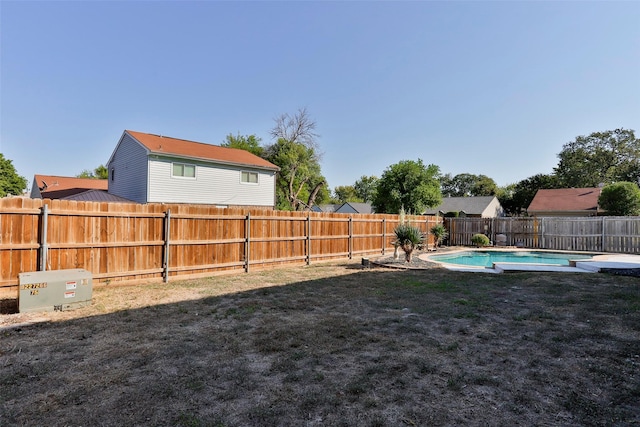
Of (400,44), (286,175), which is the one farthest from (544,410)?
(286,175)

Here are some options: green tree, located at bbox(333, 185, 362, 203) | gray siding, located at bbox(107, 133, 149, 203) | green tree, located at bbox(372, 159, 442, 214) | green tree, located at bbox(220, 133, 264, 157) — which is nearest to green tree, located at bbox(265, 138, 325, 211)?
green tree, located at bbox(220, 133, 264, 157)

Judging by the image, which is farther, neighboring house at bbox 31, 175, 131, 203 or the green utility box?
neighboring house at bbox 31, 175, 131, 203

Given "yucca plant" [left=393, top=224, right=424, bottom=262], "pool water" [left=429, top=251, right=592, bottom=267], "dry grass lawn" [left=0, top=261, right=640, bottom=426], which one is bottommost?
"pool water" [left=429, top=251, right=592, bottom=267]

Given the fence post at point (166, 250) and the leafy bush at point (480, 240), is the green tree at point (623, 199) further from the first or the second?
the fence post at point (166, 250)

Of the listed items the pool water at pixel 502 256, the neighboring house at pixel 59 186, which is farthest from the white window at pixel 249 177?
the pool water at pixel 502 256

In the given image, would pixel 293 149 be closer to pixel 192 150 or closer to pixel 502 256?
pixel 192 150

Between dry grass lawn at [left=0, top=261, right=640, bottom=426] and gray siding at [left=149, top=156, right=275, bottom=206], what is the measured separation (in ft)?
37.1

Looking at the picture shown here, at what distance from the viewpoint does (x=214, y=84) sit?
21.1m

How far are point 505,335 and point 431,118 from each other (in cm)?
1628

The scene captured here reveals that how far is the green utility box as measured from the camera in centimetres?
539

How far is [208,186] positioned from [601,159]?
150 ft

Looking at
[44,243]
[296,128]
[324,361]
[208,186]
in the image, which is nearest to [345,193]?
[296,128]

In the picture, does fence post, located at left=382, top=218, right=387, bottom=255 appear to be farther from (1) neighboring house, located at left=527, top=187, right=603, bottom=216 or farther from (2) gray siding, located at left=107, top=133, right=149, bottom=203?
(1) neighboring house, located at left=527, top=187, right=603, bottom=216

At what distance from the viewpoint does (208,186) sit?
18672mm
